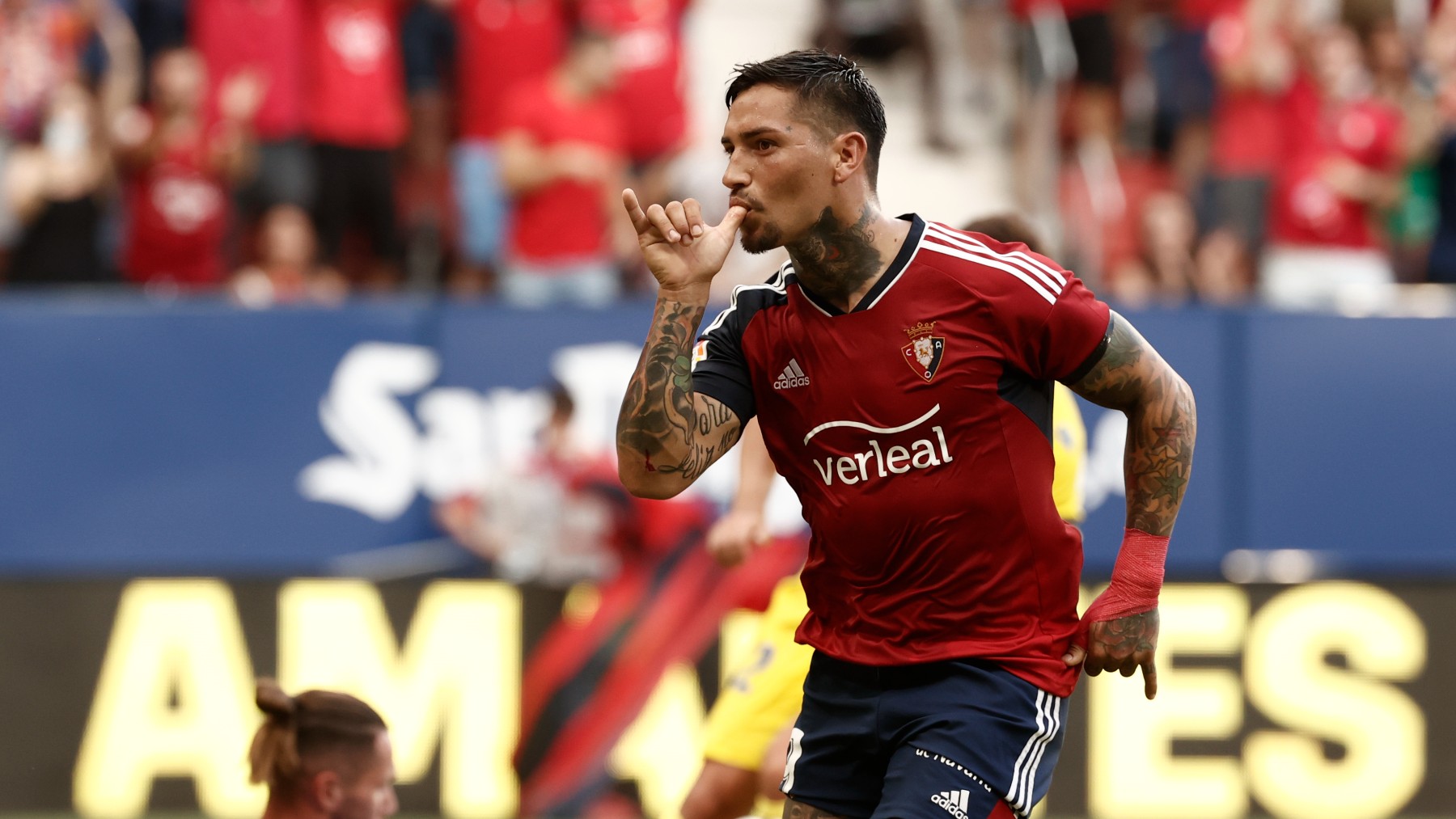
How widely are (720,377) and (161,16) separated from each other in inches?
321

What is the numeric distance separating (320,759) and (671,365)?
4.07 ft

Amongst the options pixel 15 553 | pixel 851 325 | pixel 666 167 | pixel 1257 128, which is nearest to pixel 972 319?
pixel 851 325

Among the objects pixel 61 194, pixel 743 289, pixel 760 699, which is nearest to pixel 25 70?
pixel 61 194

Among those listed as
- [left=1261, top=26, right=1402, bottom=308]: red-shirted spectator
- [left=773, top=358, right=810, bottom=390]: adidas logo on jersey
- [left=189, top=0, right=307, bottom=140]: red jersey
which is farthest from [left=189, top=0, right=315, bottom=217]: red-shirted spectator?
[left=773, top=358, right=810, bottom=390]: adidas logo on jersey

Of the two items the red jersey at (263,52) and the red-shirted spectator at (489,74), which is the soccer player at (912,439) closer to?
the red-shirted spectator at (489,74)

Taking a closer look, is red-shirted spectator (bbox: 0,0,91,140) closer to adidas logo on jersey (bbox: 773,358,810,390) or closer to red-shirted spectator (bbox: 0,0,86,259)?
red-shirted spectator (bbox: 0,0,86,259)

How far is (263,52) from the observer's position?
11531mm

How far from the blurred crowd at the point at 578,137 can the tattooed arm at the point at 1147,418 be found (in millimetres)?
6624

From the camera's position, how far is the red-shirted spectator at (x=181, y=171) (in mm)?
11164

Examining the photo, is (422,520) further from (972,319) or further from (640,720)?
(972,319)

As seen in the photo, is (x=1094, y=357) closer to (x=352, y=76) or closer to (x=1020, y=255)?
(x=1020, y=255)

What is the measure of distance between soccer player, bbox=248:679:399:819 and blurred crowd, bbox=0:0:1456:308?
19.5 feet

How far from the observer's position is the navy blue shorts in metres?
4.27

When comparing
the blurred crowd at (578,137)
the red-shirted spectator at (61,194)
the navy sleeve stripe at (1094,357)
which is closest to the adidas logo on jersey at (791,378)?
the navy sleeve stripe at (1094,357)
